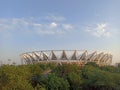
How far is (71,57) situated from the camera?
321ft

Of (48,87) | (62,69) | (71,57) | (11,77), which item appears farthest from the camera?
(71,57)

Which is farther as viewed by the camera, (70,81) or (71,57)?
(71,57)

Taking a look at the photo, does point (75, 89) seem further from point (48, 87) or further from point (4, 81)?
point (4, 81)

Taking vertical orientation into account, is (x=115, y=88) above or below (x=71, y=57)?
below

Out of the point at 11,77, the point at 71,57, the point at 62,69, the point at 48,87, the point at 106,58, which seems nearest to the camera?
the point at 11,77

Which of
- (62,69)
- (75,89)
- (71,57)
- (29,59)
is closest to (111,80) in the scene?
(75,89)

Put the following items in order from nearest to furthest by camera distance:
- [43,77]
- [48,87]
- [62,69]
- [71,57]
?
1. [48,87]
2. [43,77]
3. [62,69]
4. [71,57]

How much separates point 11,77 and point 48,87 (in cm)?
1864

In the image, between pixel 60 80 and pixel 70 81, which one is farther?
pixel 70 81

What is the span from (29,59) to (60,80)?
5713 centimetres

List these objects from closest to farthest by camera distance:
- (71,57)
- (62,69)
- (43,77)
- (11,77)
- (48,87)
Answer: (11,77) < (48,87) < (43,77) < (62,69) < (71,57)

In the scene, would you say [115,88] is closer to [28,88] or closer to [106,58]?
[28,88]

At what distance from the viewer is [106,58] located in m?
109

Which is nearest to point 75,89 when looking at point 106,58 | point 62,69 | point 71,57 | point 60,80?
point 60,80
